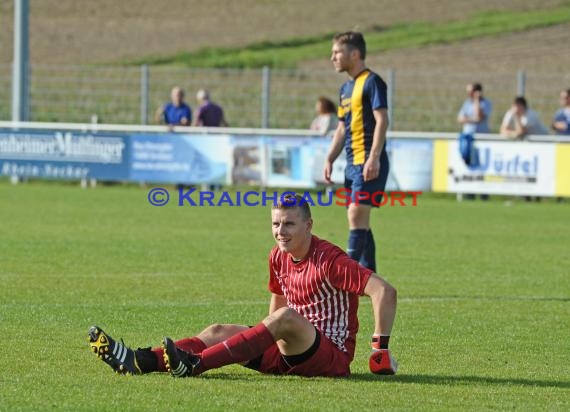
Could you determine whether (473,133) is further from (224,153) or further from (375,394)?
(375,394)

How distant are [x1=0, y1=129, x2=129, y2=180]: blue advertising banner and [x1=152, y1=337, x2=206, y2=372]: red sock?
1826cm

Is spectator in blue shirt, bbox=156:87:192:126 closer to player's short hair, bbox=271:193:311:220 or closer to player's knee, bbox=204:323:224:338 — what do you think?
player's knee, bbox=204:323:224:338

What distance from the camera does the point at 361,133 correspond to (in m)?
11.7

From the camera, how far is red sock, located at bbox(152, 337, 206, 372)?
25.4 ft

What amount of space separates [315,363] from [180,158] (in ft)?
58.5

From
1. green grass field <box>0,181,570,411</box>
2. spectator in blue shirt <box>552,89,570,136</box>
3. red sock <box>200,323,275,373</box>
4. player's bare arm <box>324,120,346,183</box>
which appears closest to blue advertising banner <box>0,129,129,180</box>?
green grass field <box>0,181,570,411</box>

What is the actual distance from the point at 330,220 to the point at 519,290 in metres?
7.77

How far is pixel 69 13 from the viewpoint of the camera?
60.0 metres

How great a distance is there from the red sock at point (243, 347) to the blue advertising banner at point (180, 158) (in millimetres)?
17447

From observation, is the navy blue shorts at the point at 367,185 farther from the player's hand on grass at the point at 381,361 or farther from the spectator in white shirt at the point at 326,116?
the spectator in white shirt at the point at 326,116

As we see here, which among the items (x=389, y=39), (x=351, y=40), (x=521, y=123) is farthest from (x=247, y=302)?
(x=389, y=39)

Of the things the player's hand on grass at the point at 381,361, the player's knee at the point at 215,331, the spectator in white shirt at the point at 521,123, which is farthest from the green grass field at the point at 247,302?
the spectator in white shirt at the point at 521,123

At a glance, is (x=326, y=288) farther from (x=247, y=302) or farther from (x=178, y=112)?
(x=178, y=112)

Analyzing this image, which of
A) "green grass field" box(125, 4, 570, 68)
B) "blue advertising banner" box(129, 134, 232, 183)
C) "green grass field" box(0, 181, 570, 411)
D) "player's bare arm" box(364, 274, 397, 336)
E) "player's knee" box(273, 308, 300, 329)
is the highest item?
"green grass field" box(125, 4, 570, 68)
